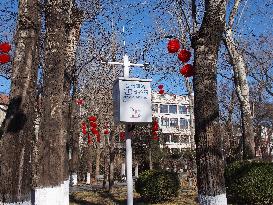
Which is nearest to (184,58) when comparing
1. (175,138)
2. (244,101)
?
(244,101)

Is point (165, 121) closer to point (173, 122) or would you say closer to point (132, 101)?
point (173, 122)

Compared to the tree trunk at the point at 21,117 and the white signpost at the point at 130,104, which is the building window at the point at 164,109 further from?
the tree trunk at the point at 21,117

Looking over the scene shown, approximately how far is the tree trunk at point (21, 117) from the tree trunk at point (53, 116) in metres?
1.15

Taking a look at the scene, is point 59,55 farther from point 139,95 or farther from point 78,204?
point 78,204

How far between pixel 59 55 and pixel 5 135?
8.40 feet

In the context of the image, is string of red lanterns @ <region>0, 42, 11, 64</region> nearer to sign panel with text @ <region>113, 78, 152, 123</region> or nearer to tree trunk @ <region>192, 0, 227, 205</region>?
sign panel with text @ <region>113, 78, 152, 123</region>

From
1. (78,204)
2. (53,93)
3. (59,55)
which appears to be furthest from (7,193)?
(78,204)

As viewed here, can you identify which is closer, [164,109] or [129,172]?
[129,172]

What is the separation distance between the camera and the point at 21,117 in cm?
657

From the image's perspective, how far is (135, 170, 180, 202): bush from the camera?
14.4 metres

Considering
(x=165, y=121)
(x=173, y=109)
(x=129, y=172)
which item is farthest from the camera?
(x=173, y=109)

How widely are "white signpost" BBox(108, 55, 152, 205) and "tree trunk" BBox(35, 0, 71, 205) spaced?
1.40m

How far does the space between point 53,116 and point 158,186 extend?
7428mm

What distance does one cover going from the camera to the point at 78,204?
14.5 metres
